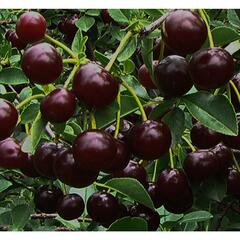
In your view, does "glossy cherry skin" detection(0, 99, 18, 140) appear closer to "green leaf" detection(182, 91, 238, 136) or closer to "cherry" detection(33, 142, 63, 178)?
"cherry" detection(33, 142, 63, 178)

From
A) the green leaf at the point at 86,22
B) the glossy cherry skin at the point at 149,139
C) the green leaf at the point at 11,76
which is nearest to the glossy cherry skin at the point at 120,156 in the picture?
the glossy cherry skin at the point at 149,139

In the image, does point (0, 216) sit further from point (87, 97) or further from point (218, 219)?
→ point (87, 97)

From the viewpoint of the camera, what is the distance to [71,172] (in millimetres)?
750

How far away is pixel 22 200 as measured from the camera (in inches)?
61.6

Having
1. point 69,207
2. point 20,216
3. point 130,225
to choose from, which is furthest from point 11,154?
point 20,216

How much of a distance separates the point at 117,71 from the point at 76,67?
0.39 ft

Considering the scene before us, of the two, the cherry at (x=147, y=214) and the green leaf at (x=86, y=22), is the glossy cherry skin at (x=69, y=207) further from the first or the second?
the green leaf at (x=86, y=22)

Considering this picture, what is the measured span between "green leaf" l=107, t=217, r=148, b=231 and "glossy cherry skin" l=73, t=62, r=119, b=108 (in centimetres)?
16

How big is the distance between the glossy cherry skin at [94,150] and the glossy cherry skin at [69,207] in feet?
0.95

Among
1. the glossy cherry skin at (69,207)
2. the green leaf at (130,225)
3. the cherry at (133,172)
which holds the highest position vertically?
the cherry at (133,172)

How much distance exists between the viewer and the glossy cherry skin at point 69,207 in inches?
39.3

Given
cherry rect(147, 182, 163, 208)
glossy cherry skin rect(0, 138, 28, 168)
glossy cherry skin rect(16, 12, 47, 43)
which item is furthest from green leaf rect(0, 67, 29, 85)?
cherry rect(147, 182, 163, 208)

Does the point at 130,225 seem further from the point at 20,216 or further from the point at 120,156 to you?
the point at 20,216

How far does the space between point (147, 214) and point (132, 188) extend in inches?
4.8
